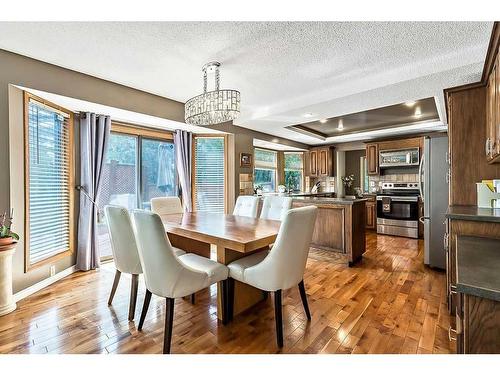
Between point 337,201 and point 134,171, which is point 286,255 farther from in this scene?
point 134,171

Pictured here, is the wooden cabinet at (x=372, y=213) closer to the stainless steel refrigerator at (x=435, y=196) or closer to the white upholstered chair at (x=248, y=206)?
the stainless steel refrigerator at (x=435, y=196)

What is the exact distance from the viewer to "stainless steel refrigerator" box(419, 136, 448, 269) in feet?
10.0

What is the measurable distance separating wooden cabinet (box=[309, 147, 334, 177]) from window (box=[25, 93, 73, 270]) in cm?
546

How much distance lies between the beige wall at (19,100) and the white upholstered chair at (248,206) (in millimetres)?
2086

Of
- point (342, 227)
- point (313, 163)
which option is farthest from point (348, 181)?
point (342, 227)

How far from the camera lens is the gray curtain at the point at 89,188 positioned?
10.6ft

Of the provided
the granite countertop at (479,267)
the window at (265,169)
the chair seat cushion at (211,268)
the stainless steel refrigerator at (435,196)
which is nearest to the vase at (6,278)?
the chair seat cushion at (211,268)

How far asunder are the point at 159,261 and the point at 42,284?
6.72ft
